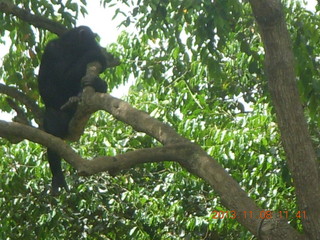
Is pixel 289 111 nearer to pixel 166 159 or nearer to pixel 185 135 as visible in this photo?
pixel 166 159

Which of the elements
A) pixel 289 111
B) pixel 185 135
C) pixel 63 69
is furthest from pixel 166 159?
pixel 185 135

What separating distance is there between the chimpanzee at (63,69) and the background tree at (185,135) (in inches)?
4.3

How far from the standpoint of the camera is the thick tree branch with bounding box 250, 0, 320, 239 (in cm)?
308

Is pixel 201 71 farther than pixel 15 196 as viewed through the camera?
No

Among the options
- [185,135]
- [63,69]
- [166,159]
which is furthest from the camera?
[185,135]

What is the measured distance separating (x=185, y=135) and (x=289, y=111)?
328cm

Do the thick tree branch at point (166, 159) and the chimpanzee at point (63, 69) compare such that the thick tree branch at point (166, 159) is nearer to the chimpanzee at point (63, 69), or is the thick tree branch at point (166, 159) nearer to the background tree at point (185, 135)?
the background tree at point (185, 135)

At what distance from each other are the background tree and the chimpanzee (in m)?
0.11

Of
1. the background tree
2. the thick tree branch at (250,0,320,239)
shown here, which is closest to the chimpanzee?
the background tree

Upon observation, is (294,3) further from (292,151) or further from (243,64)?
(292,151)

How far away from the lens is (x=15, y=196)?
7332 millimetres

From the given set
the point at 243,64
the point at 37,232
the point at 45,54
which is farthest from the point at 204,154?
the point at 37,232

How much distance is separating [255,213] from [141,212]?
13.0 ft

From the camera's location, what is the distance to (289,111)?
3.14 meters
